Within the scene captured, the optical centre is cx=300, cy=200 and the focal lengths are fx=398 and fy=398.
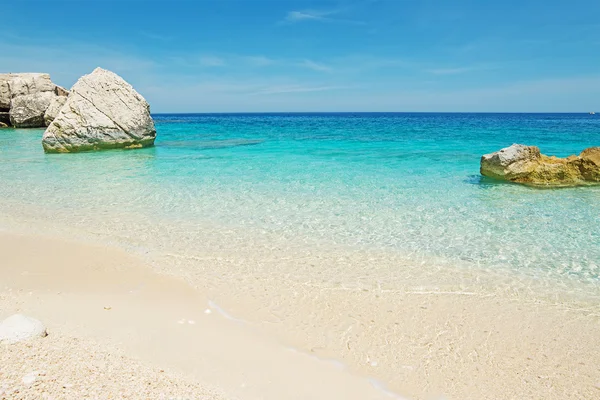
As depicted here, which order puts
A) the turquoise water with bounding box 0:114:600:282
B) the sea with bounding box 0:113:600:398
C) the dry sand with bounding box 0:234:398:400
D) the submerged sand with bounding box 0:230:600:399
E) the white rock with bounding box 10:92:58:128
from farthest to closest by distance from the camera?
the white rock with bounding box 10:92:58:128 → the turquoise water with bounding box 0:114:600:282 → the sea with bounding box 0:113:600:398 → the submerged sand with bounding box 0:230:600:399 → the dry sand with bounding box 0:234:398:400

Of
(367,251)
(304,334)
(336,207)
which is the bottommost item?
(304,334)

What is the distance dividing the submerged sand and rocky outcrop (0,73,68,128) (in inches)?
1467

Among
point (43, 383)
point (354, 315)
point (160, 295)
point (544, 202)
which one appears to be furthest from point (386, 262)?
point (544, 202)

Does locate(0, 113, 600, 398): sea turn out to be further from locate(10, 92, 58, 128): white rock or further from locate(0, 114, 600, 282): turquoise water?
locate(10, 92, 58, 128): white rock

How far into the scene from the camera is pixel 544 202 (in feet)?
28.6

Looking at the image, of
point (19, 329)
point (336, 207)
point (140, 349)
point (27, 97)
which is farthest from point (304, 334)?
point (27, 97)

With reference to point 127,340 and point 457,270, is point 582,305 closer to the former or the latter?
point 457,270

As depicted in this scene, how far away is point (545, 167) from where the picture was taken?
420 inches

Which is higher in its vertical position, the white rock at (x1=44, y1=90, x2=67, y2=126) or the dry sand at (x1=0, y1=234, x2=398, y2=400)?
the white rock at (x1=44, y1=90, x2=67, y2=126)

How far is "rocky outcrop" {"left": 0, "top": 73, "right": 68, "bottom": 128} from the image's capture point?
35.6m

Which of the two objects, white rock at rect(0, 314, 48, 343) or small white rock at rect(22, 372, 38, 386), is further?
white rock at rect(0, 314, 48, 343)

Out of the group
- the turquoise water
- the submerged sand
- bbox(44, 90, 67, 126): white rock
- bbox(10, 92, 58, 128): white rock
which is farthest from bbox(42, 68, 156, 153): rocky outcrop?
bbox(10, 92, 58, 128): white rock

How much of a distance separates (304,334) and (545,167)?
9846mm

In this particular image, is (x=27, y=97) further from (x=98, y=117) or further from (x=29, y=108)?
(x=98, y=117)
